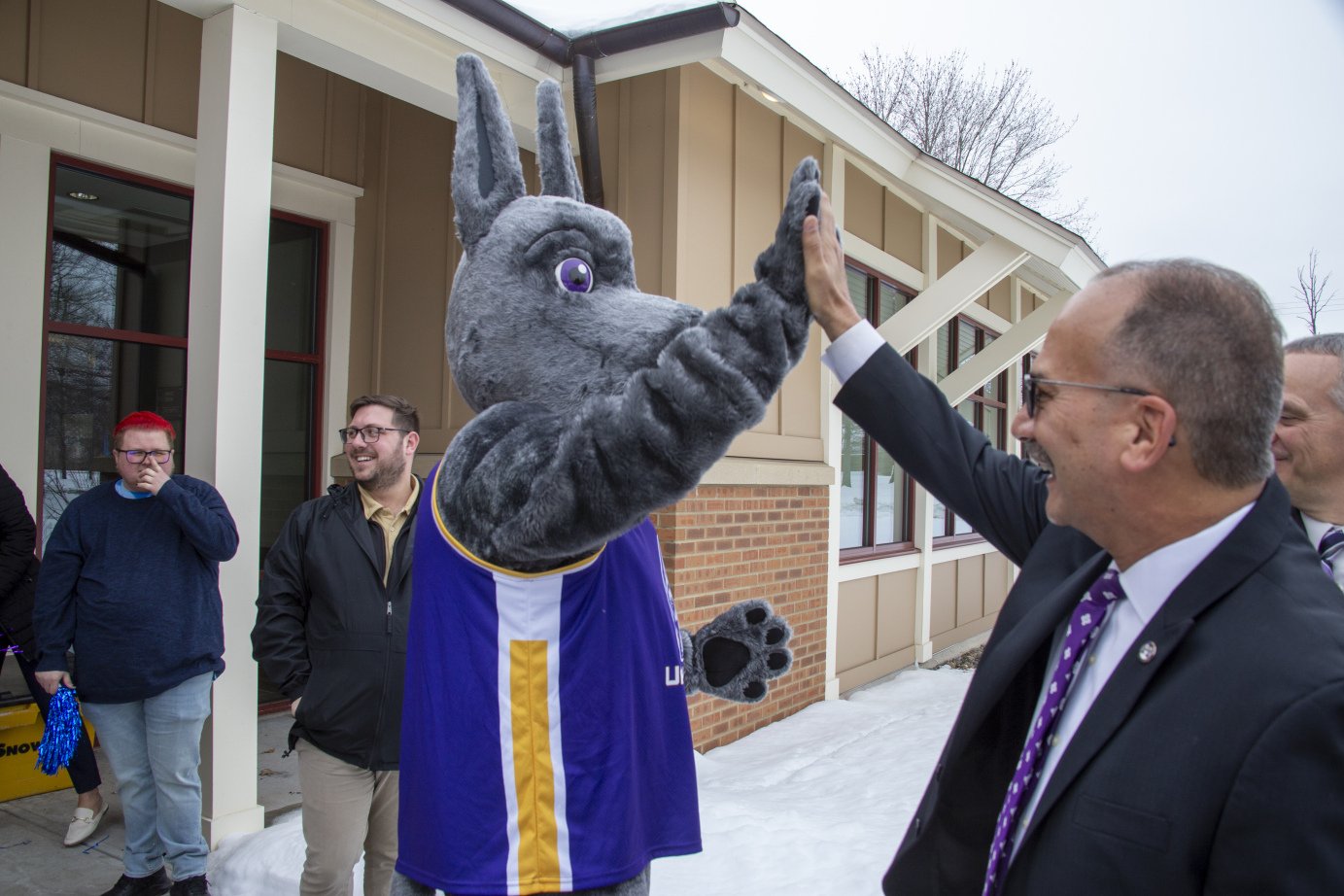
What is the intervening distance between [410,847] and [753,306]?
1.18 m

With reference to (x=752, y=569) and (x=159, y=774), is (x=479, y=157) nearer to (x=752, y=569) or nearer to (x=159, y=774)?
(x=159, y=774)

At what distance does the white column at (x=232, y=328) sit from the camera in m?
3.70

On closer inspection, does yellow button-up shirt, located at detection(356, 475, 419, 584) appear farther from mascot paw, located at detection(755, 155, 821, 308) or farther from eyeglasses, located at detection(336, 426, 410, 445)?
mascot paw, located at detection(755, 155, 821, 308)

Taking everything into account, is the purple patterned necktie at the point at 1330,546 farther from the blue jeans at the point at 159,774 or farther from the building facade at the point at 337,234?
the blue jeans at the point at 159,774

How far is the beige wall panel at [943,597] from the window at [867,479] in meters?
0.81

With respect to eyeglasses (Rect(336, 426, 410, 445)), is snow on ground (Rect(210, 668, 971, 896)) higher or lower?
lower

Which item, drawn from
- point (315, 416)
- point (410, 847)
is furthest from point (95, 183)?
point (410, 847)

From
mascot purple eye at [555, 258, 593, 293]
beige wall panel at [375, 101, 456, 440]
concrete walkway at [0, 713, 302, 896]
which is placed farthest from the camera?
beige wall panel at [375, 101, 456, 440]

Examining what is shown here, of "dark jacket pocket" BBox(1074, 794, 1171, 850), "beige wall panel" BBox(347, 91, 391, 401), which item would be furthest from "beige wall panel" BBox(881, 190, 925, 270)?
"dark jacket pocket" BBox(1074, 794, 1171, 850)

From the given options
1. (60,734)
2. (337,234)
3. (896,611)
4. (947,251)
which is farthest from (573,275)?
(947,251)

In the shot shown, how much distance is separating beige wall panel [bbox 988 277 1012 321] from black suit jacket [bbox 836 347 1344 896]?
9640mm

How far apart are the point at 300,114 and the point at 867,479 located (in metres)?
5.02

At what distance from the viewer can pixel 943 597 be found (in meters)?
9.27

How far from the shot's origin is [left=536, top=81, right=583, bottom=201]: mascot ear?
2.09m
